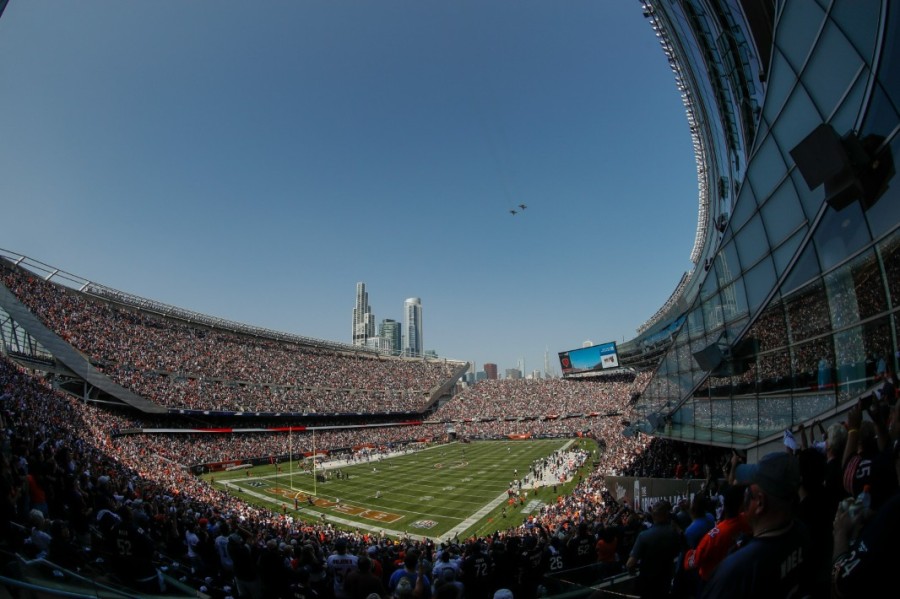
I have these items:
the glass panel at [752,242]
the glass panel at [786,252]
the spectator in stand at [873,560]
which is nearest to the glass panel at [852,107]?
the glass panel at [786,252]

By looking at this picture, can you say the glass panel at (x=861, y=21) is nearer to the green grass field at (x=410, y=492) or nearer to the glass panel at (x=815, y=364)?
the glass panel at (x=815, y=364)

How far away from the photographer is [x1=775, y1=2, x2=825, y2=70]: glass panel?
919 cm

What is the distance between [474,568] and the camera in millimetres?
7445

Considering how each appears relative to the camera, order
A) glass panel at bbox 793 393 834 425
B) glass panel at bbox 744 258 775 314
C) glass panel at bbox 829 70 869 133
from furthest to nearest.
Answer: glass panel at bbox 744 258 775 314
glass panel at bbox 793 393 834 425
glass panel at bbox 829 70 869 133

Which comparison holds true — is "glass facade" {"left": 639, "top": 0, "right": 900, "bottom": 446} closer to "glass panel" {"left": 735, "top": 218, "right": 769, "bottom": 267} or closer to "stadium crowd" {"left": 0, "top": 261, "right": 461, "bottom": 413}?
"glass panel" {"left": 735, "top": 218, "right": 769, "bottom": 267}

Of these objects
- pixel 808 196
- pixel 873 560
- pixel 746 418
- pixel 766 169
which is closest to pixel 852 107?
pixel 808 196

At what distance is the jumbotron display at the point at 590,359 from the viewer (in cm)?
8638

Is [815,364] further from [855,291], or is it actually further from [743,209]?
[743,209]

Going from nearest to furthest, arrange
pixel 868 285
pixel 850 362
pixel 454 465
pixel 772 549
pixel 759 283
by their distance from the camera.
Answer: pixel 772 549 → pixel 868 285 → pixel 850 362 → pixel 759 283 → pixel 454 465

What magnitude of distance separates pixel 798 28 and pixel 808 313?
6229 millimetres

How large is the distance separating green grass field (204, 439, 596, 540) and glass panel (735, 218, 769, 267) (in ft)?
65.6

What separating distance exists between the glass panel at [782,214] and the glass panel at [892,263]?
2725 mm

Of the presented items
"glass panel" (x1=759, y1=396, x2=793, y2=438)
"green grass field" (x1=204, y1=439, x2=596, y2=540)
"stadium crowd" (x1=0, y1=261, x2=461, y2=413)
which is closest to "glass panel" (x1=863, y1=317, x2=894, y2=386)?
"glass panel" (x1=759, y1=396, x2=793, y2=438)

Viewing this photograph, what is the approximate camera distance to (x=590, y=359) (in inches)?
3516
